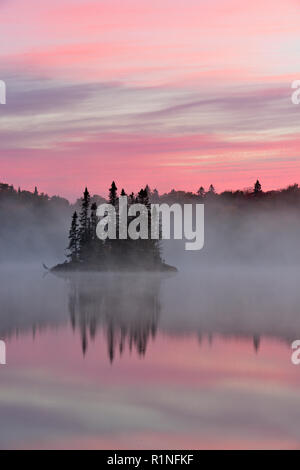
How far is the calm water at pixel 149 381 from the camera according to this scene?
2167cm

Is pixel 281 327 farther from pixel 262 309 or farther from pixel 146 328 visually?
pixel 262 309

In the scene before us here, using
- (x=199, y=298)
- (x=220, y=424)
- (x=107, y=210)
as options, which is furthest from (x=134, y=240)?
(x=220, y=424)

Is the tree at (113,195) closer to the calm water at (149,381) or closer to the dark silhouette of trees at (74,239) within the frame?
the dark silhouette of trees at (74,239)

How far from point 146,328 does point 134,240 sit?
278 feet

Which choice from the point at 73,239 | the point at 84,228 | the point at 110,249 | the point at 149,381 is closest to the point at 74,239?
the point at 73,239

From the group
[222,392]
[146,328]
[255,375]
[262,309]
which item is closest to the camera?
[222,392]

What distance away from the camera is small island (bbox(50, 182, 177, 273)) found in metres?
133

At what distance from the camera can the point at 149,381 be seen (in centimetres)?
2972

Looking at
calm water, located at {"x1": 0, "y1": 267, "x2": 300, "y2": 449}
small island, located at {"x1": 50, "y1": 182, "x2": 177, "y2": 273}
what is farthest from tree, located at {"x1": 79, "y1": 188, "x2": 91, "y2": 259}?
calm water, located at {"x1": 0, "y1": 267, "x2": 300, "y2": 449}

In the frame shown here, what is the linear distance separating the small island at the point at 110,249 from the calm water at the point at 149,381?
74.3m

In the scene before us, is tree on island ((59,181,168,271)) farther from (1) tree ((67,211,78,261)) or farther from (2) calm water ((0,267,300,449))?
(2) calm water ((0,267,300,449))

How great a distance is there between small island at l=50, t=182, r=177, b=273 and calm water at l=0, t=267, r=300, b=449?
74.3 metres
